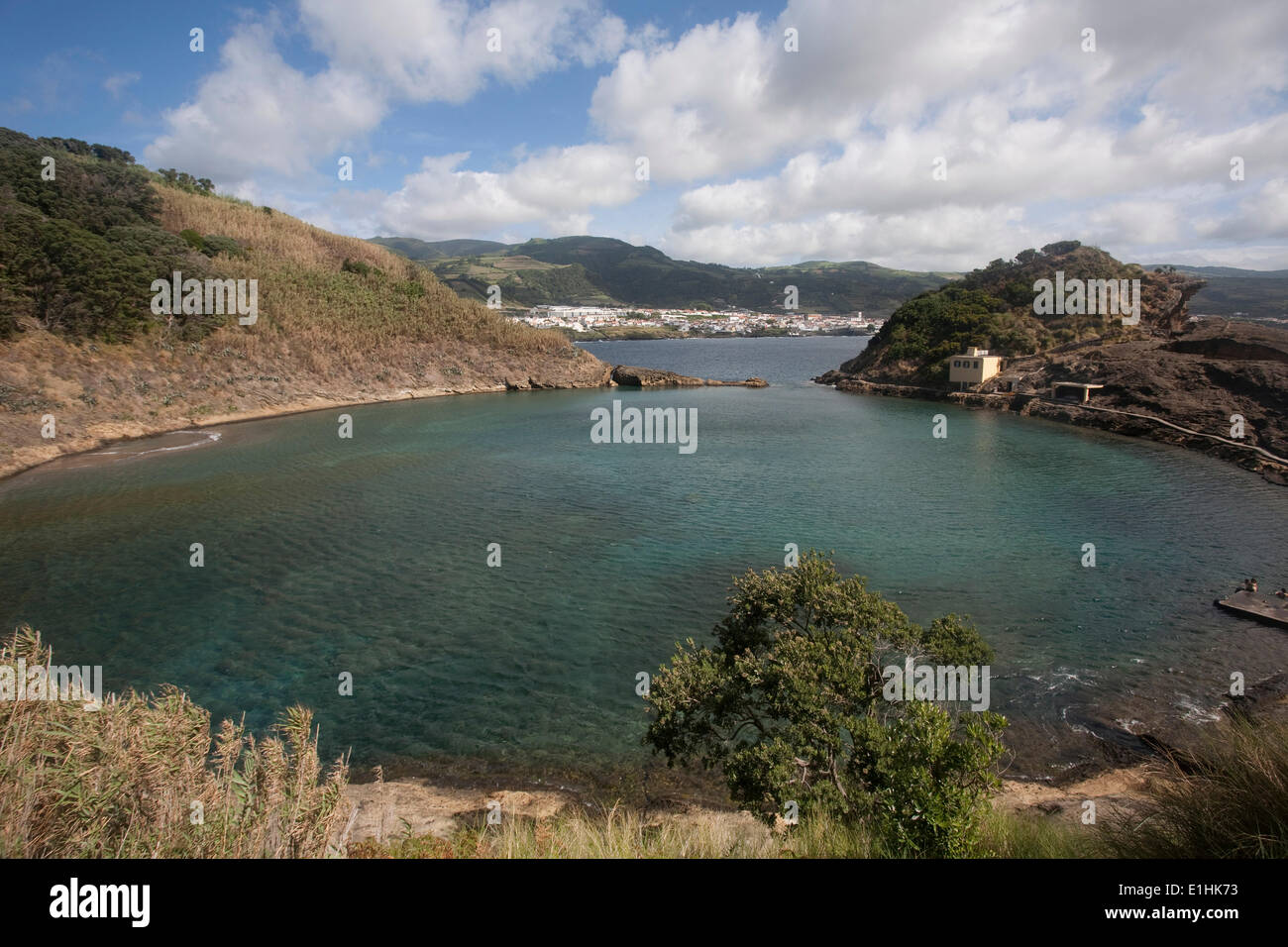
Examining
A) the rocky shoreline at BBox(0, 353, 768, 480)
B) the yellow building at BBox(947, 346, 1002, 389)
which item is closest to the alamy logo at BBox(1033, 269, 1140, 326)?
the yellow building at BBox(947, 346, 1002, 389)

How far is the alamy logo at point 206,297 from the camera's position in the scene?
47.5 m

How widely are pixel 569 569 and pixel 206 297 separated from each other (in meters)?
48.1

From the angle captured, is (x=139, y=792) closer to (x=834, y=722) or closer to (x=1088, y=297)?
(x=834, y=722)

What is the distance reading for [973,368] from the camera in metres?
61.6

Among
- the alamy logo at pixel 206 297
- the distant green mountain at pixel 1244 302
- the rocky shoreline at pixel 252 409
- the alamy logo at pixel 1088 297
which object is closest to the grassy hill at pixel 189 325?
the rocky shoreline at pixel 252 409

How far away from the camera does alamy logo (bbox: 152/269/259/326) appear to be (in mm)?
47531

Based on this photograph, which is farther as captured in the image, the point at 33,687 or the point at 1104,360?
the point at 1104,360

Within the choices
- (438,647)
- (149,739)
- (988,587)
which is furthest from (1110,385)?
(149,739)

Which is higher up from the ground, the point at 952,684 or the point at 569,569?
the point at 569,569

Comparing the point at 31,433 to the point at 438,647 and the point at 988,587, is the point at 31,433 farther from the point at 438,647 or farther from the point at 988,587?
the point at 988,587

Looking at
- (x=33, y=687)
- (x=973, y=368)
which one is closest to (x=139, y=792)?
(x=33, y=687)

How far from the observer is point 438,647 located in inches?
607
